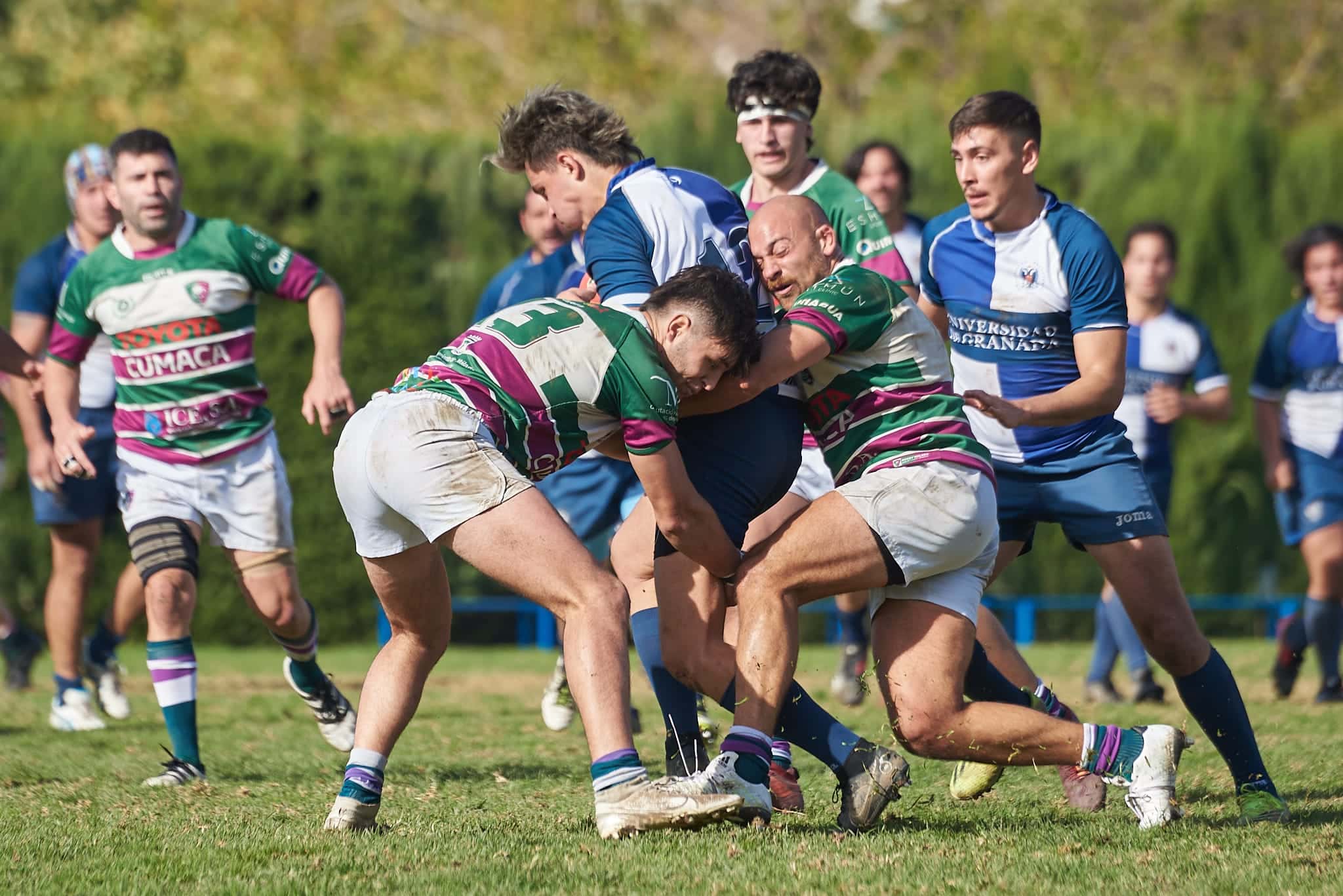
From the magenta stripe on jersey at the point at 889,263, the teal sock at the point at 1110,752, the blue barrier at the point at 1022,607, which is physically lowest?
the blue barrier at the point at 1022,607

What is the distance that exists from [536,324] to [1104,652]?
5434mm

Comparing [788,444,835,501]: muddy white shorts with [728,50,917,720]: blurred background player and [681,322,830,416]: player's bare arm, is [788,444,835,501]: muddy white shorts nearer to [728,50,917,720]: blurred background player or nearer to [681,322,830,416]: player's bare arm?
[728,50,917,720]: blurred background player

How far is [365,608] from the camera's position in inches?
502

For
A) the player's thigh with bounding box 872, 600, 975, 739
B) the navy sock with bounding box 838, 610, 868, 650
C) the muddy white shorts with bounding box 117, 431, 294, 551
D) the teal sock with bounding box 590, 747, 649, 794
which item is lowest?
the navy sock with bounding box 838, 610, 868, 650

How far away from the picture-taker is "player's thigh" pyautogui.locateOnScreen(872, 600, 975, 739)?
4.13 m

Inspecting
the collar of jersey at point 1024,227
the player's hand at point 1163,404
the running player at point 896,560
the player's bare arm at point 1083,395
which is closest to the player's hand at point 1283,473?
the player's hand at point 1163,404

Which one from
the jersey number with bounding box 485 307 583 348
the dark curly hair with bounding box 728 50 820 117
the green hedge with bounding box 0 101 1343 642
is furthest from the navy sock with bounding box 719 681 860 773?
the green hedge with bounding box 0 101 1343 642

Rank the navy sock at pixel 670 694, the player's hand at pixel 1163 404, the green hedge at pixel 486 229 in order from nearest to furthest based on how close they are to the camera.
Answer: the navy sock at pixel 670 694 < the player's hand at pixel 1163 404 < the green hedge at pixel 486 229

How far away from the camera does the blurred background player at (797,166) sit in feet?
19.6

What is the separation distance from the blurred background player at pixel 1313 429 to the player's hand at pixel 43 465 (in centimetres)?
611

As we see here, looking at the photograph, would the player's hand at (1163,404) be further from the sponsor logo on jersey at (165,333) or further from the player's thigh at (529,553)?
the sponsor logo on jersey at (165,333)

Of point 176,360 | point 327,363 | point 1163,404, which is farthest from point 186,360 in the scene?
point 1163,404

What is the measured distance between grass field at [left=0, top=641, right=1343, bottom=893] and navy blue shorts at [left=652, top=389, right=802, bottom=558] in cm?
87

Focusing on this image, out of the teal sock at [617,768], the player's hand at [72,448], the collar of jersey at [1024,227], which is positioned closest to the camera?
the teal sock at [617,768]
